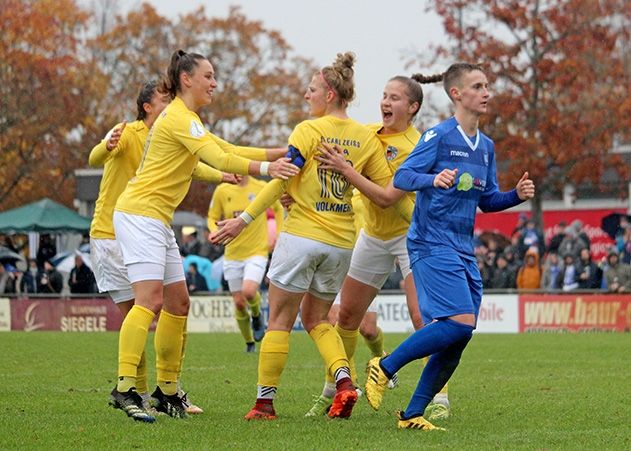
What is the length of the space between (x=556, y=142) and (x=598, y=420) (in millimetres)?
30716

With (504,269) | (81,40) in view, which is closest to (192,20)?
(81,40)

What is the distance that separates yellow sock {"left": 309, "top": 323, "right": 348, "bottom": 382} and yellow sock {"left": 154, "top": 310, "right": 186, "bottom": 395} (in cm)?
104

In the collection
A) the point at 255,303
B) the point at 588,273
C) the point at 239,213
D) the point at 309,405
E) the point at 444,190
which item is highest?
the point at 239,213

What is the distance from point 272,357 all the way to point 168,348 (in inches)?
36.3

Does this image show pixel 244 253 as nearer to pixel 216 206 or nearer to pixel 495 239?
pixel 216 206

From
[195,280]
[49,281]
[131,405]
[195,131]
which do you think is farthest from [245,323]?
[49,281]

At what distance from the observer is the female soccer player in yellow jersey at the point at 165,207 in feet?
30.6


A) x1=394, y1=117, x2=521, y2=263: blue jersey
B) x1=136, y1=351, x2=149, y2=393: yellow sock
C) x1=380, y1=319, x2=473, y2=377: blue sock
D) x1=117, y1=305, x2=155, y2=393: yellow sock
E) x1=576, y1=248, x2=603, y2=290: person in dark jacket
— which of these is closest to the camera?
x1=380, y1=319, x2=473, y2=377: blue sock

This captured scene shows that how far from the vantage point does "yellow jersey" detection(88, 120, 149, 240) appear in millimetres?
10484

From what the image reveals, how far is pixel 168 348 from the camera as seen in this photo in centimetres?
988

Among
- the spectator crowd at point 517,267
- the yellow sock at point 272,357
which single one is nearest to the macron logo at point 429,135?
the yellow sock at point 272,357

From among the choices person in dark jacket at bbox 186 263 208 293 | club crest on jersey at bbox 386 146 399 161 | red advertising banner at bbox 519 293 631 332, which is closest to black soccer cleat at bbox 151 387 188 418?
club crest on jersey at bbox 386 146 399 161

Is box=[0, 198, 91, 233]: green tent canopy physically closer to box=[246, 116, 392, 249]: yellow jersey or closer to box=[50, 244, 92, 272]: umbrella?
box=[50, 244, 92, 272]: umbrella

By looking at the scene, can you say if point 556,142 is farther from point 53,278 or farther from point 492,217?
point 53,278
